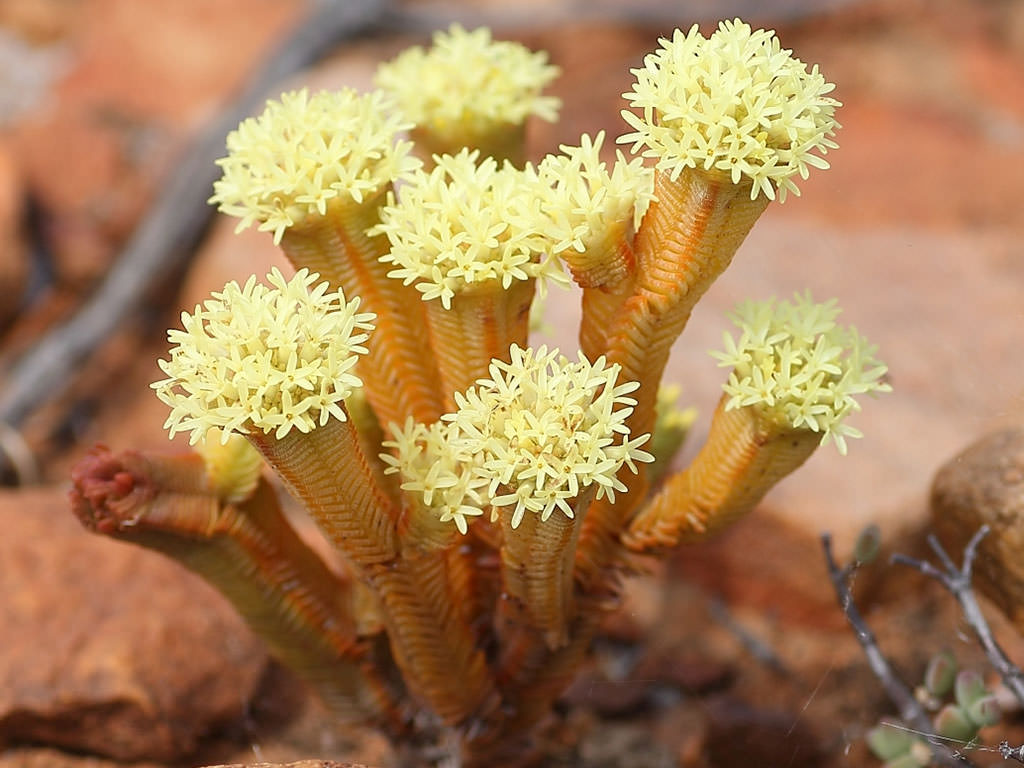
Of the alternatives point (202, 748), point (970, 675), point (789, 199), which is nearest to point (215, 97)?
point (789, 199)

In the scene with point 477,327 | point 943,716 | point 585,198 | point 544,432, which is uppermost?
point 585,198

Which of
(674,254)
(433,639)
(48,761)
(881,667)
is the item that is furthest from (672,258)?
(48,761)

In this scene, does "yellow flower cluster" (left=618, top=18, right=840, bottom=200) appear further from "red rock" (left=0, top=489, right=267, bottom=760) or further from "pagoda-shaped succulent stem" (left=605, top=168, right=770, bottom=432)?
"red rock" (left=0, top=489, right=267, bottom=760)

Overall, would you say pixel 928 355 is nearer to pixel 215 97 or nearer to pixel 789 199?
pixel 789 199

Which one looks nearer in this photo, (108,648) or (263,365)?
(263,365)

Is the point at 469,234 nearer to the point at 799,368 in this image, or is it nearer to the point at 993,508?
the point at 799,368

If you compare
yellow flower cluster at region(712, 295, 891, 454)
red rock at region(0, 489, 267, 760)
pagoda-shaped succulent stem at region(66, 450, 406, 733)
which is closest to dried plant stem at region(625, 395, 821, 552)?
yellow flower cluster at region(712, 295, 891, 454)

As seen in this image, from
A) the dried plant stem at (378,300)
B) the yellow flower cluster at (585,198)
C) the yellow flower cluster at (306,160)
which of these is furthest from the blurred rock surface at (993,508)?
the yellow flower cluster at (306,160)
